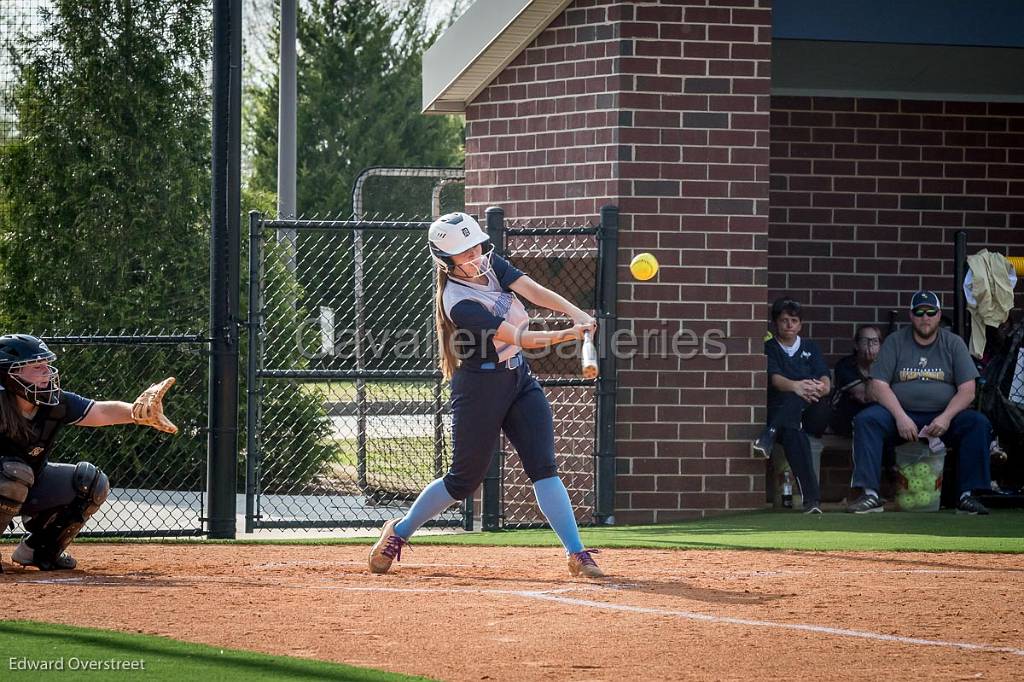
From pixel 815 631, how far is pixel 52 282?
8.83 metres

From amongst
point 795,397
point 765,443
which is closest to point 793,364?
point 795,397

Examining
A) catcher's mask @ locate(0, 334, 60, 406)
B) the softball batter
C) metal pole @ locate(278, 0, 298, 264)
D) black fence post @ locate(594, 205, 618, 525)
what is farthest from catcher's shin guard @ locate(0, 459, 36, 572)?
metal pole @ locate(278, 0, 298, 264)

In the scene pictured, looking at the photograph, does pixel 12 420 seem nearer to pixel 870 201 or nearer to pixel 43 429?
pixel 43 429

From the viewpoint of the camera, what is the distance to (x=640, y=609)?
20.8 feet

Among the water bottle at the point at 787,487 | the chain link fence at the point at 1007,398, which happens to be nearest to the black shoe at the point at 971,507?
the chain link fence at the point at 1007,398

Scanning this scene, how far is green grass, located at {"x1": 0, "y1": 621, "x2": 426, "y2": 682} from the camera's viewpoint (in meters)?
5.04

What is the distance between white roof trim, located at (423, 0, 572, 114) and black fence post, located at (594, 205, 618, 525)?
1519mm

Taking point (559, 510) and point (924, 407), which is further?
point (924, 407)

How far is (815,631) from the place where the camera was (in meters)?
5.84

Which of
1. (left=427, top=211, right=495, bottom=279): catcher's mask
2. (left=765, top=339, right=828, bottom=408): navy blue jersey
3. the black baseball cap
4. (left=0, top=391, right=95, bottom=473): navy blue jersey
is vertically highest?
(left=427, top=211, right=495, bottom=279): catcher's mask

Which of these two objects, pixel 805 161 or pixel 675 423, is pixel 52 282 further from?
pixel 805 161

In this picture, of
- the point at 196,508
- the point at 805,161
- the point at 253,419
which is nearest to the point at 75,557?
the point at 253,419

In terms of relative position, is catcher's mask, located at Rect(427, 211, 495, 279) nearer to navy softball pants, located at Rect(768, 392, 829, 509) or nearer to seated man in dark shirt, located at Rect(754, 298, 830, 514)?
seated man in dark shirt, located at Rect(754, 298, 830, 514)

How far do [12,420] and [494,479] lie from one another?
3.61 meters
